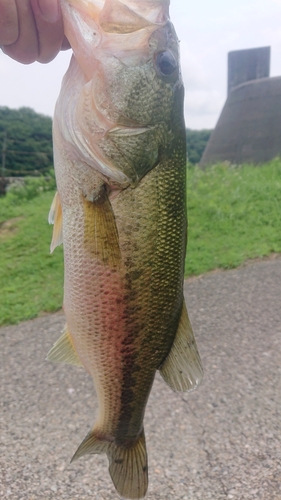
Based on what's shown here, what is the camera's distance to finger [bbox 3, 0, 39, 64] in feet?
4.79

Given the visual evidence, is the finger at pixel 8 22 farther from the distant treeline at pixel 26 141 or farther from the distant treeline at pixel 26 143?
the distant treeline at pixel 26 143

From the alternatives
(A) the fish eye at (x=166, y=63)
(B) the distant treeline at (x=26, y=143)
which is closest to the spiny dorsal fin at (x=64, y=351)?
(A) the fish eye at (x=166, y=63)

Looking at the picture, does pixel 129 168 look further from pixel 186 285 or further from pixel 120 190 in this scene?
pixel 186 285

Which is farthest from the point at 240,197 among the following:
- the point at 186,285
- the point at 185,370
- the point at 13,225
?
the point at 185,370

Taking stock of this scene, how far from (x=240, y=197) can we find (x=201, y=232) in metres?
1.68

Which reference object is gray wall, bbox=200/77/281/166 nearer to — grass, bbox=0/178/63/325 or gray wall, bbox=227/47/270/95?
gray wall, bbox=227/47/270/95

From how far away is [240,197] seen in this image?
9.41 metres

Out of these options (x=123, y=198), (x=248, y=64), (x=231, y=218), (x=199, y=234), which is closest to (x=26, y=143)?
(x=248, y=64)

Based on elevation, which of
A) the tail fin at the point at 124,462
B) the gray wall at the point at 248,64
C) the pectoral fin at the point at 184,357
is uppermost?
the gray wall at the point at 248,64

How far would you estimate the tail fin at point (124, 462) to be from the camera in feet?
5.13

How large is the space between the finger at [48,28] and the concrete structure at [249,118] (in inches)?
470

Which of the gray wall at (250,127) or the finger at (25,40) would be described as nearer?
the finger at (25,40)

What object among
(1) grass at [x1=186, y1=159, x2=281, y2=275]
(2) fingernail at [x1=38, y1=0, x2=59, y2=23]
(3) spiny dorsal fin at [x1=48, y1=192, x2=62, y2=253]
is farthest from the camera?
(1) grass at [x1=186, y1=159, x2=281, y2=275]

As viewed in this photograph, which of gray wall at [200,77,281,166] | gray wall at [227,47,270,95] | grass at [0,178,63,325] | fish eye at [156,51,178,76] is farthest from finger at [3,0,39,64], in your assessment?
gray wall at [227,47,270,95]
